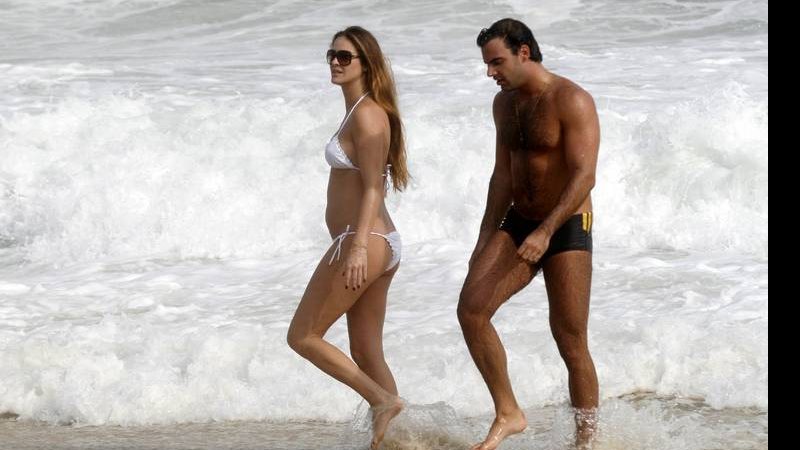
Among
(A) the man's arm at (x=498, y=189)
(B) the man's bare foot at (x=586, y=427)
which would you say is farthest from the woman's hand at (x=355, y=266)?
(B) the man's bare foot at (x=586, y=427)

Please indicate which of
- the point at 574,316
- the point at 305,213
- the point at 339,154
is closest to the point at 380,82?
the point at 339,154

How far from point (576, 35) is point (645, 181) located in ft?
24.9

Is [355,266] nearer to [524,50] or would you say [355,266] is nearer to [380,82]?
[380,82]

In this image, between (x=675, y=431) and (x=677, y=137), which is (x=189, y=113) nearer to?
(x=677, y=137)

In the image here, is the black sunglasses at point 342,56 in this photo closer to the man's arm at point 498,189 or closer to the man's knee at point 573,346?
the man's arm at point 498,189

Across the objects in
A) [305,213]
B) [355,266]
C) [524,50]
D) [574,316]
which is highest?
[524,50]

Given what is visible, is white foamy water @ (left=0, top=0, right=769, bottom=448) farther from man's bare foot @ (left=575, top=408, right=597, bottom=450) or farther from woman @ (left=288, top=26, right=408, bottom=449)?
woman @ (left=288, top=26, right=408, bottom=449)

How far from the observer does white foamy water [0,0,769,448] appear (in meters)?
6.25

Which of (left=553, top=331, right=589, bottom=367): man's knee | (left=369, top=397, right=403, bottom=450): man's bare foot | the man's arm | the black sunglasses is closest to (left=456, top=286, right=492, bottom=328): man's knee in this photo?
the man's arm

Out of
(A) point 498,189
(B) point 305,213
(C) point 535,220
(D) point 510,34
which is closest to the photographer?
(D) point 510,34

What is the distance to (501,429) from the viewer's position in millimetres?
4535

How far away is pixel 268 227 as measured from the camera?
10500 millimetres

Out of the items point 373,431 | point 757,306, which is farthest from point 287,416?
point 757,306

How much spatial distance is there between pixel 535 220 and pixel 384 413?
96cm
